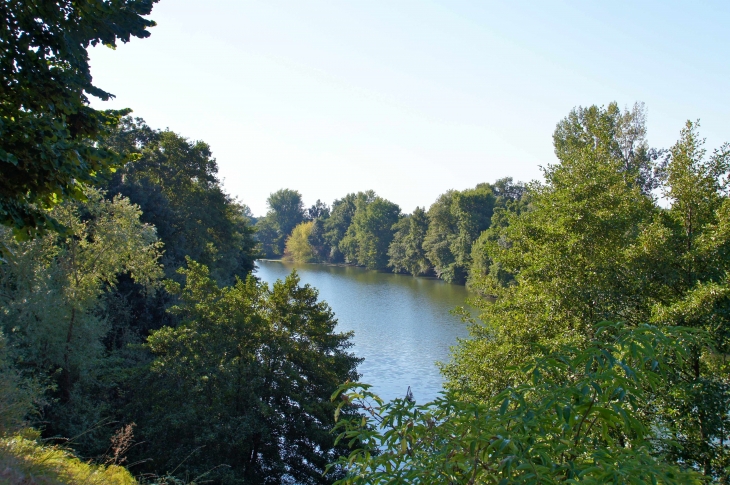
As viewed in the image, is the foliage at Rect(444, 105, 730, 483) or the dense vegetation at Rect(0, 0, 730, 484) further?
the foliage at Rect(444, 105, 730, 483)

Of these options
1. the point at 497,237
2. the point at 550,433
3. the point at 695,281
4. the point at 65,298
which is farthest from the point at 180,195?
the point at 550,433

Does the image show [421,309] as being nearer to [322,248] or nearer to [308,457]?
[308,457]

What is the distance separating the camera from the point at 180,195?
1380 inches

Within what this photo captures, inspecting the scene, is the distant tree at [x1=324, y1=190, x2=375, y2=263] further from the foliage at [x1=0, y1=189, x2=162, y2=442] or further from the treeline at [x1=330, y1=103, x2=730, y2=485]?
the treeline at [x1=330, y1=103, x2=730, y2=485]

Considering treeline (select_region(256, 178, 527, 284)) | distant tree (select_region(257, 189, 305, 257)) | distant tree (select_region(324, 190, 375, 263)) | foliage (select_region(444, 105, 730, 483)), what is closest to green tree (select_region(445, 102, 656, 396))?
foliage (select_region(444, 105, 730, 483))

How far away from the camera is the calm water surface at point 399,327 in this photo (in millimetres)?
24047

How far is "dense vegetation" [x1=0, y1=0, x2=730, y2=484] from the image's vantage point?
275 cm

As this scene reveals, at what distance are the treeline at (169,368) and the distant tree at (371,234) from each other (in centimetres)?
7042

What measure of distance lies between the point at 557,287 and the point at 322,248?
316 ft

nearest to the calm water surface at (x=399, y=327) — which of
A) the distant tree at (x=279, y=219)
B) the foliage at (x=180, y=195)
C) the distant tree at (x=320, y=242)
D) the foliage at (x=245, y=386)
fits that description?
the foliage at (x=245, y=386)

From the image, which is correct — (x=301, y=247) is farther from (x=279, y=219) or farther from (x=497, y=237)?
(x=497, y=237)

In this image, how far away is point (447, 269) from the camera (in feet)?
221

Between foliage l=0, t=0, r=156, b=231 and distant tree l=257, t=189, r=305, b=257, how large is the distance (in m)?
107

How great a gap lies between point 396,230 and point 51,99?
85.9 meters
